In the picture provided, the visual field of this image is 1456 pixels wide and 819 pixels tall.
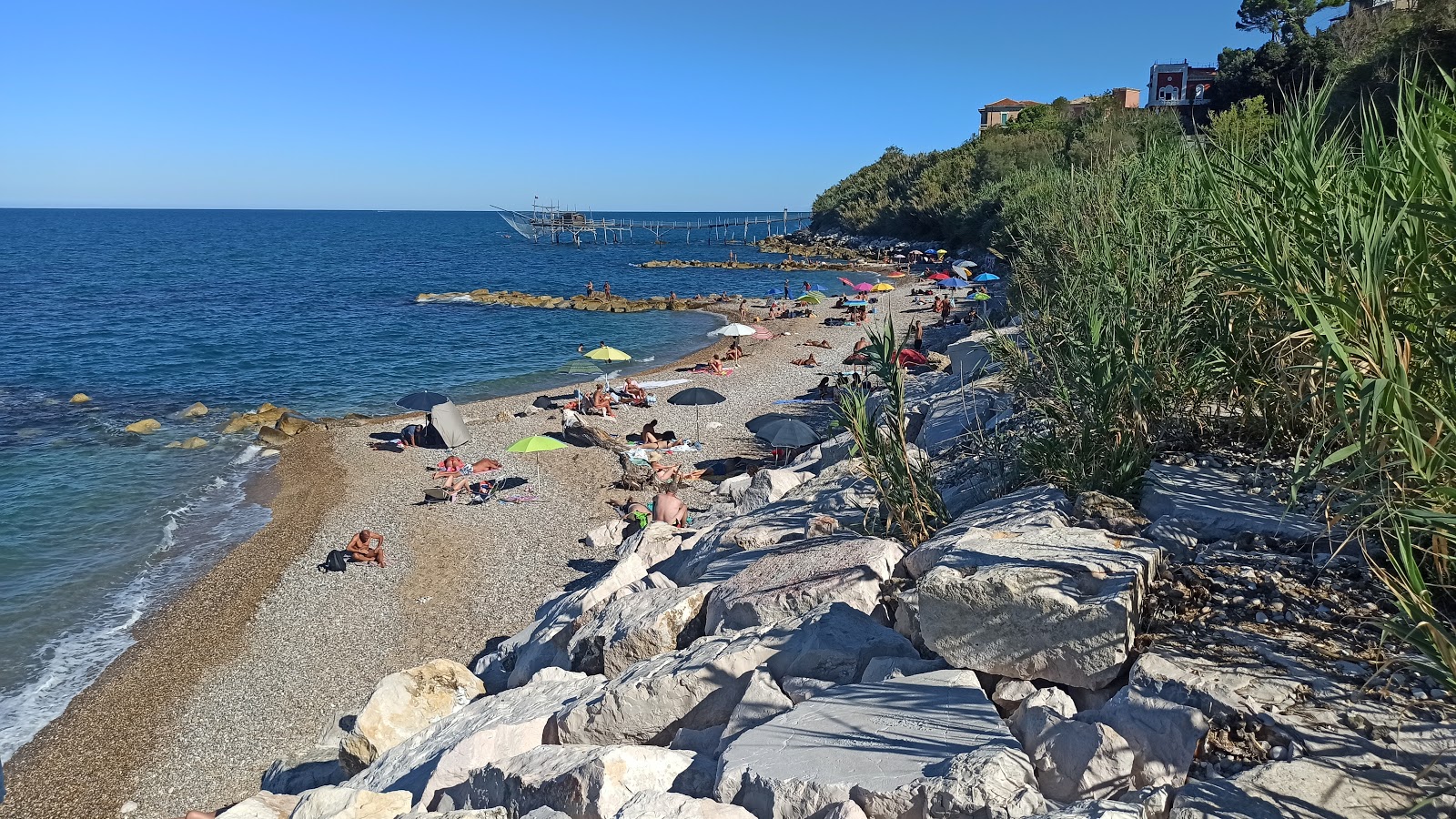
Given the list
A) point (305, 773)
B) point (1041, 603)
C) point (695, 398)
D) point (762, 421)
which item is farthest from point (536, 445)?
point (1041, 603)

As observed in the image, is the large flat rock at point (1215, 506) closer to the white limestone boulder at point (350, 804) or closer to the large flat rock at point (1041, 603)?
the large flat rock at point (1041, 603)

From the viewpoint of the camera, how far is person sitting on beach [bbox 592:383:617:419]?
21.2 metres

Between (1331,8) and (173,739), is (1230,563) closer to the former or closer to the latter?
(173,739)

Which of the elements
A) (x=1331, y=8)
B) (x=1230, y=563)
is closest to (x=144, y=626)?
(x=1230, y=563)

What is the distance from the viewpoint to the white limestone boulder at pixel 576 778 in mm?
4320

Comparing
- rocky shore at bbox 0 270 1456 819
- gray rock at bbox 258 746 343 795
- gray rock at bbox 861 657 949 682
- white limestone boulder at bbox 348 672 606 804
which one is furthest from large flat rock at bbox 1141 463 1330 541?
gray rock at bbox 258 746 343 795

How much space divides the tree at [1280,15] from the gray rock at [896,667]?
1969 inches

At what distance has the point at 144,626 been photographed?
11688mm

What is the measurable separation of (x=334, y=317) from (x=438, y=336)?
381 inches

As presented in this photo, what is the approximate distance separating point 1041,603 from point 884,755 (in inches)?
40.3

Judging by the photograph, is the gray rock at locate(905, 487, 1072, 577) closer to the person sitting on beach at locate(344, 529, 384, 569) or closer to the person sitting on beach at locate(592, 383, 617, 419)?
the person sitting on beach at locate(344, 529, 384, 569)

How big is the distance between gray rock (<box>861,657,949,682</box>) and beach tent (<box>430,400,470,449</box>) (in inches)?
613

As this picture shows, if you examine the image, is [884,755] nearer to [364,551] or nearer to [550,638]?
[550,638]

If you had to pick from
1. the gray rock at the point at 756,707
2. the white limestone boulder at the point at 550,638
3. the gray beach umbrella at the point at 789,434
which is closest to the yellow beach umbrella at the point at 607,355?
the gray beach umbrella at the point at 789,434
